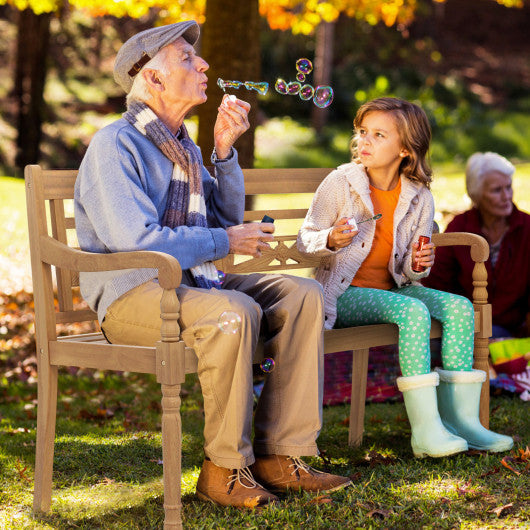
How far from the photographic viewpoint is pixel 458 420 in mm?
3611

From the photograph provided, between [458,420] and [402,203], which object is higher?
[402,203]

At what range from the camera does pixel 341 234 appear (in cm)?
346

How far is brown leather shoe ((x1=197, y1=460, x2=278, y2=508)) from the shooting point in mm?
2998

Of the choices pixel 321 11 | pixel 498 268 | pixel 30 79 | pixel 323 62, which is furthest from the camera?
pixel 323 62

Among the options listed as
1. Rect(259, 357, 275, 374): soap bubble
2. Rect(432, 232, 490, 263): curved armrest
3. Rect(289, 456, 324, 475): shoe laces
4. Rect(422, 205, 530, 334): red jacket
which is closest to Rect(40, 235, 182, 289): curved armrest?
Rect(259, 357, 275, 374): soap bubble

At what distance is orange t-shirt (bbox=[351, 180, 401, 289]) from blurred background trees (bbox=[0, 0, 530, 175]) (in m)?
1.35

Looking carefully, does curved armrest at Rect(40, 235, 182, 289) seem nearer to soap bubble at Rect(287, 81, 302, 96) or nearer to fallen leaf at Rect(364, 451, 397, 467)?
soap bubble at Rect(287, 81, 302, 96)

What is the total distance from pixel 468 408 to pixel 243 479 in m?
1.04

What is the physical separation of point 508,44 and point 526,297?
22.1 metres

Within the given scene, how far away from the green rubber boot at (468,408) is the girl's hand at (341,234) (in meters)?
0.65

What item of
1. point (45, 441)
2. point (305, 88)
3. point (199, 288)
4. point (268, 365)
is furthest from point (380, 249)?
point (45, 441)

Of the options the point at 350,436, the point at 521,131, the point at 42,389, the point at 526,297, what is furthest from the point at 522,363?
the point at 521,131

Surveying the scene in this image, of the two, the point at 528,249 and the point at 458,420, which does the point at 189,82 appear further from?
the point at 528,249

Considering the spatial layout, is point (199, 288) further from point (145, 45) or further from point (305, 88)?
point (305, 88)
